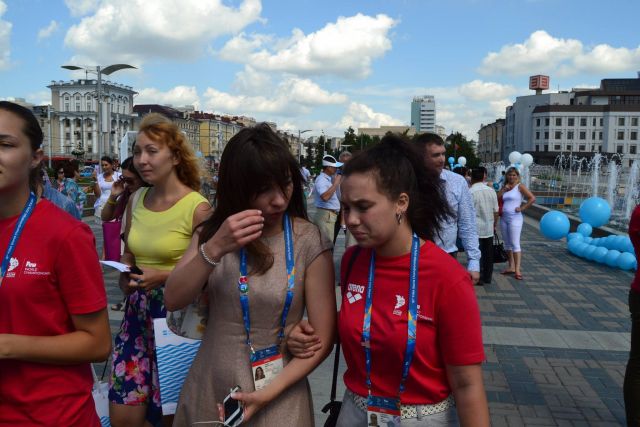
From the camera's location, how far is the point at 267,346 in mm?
1919

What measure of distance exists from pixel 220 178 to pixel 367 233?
548 mm

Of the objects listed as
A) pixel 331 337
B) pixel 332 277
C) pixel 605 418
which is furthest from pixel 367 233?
pixel 605 418

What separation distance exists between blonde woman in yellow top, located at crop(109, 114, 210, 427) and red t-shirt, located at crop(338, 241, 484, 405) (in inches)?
49.2

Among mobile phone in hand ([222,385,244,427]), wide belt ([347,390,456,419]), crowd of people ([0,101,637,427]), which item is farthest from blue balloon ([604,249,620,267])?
mobile phone in hand ([222,385,244,427])

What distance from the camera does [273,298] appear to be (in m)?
1.90

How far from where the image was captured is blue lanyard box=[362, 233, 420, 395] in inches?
69.7

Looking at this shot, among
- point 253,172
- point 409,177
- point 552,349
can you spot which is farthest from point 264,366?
point 552,349

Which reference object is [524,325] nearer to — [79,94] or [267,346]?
[267,346]

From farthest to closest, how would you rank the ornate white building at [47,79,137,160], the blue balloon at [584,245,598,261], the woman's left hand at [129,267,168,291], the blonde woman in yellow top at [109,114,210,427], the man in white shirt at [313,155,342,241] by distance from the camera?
the ornate white building at [47,79,137,160] → the blue balloon at [584,245,598,261] → the man in white shirt at [313,155,342,241] → the blonde woman in yellow top at [109,114,210,427] → the woman's left hand at [129,267,168,291]

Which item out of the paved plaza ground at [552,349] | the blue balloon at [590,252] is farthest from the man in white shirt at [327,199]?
the blue balloon at [590,252]

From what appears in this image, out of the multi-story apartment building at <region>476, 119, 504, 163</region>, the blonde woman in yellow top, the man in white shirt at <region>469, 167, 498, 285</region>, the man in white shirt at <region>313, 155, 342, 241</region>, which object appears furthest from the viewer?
the multi-story apartment building at <region>476, 119, 504, 163</region>

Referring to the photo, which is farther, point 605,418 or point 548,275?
point 548,275

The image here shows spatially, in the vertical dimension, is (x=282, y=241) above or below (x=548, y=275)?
above

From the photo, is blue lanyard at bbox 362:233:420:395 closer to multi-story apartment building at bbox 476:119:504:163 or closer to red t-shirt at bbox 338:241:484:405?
red t-shirt at bbox 338:241:484:405
